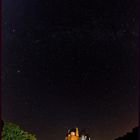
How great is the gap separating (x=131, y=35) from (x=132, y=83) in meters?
0.30

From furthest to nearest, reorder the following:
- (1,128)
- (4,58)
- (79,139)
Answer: (4,58), (79,139), (1,128)

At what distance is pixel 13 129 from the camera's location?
170cm

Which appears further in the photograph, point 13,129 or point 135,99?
point 135,99

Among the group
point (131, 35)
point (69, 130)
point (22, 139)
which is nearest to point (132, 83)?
point (131, 35)

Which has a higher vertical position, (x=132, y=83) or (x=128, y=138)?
(x=132, y=83)

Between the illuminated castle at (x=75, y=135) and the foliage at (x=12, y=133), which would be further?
the illuminated castle at (x=75, y=135)

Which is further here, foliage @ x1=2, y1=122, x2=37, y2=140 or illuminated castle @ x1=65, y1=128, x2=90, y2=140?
illuminated castle @ x1=65, y1=128, x2=90, y2=140

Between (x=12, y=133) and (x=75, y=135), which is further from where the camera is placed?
(x=75, y=135)

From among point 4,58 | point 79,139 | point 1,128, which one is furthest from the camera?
point 4,58

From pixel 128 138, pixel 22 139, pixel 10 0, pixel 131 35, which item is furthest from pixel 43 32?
pixel 128 138

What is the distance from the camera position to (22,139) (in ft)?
5.59

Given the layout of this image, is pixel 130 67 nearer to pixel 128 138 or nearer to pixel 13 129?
pixel 128 138

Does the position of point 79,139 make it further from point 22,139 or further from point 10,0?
point 10,0

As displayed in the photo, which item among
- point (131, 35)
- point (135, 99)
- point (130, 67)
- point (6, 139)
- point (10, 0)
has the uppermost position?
point (10, 0)
